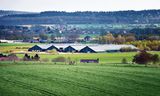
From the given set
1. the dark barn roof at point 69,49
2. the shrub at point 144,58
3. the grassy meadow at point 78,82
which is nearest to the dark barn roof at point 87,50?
the dark barn roof at point 69,49

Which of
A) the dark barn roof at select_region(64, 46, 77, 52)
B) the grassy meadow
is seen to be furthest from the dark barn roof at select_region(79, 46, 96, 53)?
the grassy meadow

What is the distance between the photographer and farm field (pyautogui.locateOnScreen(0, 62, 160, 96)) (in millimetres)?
32459

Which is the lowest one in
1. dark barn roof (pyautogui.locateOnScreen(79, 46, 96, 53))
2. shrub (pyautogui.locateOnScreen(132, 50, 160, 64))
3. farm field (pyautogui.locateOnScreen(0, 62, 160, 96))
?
farm field (pyautogui.locateOnScreen(0, 62, 160, 96))

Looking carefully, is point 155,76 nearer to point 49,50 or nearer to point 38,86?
point 38,86

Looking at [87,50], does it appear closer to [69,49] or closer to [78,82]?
[69,49]

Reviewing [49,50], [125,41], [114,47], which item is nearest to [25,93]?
[49,50]

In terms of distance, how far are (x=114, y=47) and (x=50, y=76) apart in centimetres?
5467

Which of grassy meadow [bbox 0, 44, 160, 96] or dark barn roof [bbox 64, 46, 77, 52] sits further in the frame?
dark barn roof [bbox 64, 46, 77, 52]

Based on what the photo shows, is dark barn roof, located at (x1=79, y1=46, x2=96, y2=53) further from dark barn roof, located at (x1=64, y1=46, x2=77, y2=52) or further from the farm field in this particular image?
the farm field

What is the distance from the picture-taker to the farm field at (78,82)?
3246 centimetres

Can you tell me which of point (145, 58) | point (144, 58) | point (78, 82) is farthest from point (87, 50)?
point (78, 82)

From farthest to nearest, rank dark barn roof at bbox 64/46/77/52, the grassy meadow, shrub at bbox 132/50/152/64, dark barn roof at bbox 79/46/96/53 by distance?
dark barn roof at bbox 64/46/77/52, dark barn roof at bbox 79/46/96/53, shrub at bbox 132/50/152/64, the grassy meadow

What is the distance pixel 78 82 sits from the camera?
124 ft

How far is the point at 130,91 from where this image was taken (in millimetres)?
33094
